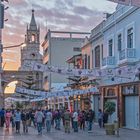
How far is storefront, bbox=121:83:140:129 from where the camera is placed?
3653cm

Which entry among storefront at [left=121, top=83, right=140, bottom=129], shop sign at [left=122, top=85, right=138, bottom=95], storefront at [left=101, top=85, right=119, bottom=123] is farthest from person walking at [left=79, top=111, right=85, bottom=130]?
shop sign at [left=122, top=85, right=138, bottom=95]

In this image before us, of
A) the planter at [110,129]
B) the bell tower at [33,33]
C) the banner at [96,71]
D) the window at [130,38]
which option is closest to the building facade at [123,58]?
the window at [130,38]

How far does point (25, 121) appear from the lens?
112ft

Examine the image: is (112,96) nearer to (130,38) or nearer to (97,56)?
(130,38)

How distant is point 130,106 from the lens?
3828 centimetres

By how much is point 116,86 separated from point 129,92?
11.7 feet

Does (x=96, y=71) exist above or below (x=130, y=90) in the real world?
above

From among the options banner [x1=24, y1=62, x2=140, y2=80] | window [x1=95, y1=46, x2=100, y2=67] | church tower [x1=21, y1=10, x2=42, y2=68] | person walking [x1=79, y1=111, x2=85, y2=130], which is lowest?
person walking [x1=79, y1=111, x2=85, y2=130]

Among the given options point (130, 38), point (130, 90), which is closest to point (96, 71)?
point (130, 90)

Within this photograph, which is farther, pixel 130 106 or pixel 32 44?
pixel 32 44

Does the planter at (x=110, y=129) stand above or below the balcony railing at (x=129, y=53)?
below

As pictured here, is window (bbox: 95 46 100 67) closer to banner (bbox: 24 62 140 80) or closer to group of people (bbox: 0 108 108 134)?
group of people (bbox: 0 108 108 134)

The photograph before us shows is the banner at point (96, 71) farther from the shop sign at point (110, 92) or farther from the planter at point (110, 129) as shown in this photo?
the shop sign at point (110, 92)

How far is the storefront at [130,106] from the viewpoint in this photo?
36531 millimetres
